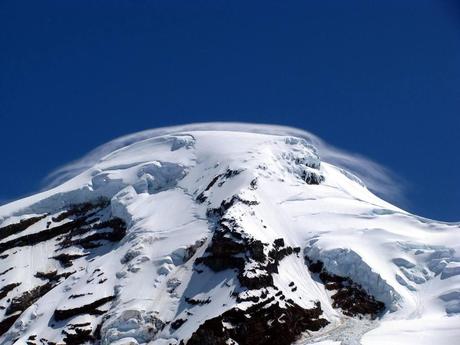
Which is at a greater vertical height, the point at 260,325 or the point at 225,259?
the point at 225,259

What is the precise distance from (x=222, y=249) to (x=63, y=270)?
110 ft

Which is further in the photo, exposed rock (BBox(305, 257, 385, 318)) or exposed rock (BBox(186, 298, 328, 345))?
exposed rock (BBox(305, 257, 385, 318))

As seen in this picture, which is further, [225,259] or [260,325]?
[225,259]

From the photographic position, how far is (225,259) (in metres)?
→ 106

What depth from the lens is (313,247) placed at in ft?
368

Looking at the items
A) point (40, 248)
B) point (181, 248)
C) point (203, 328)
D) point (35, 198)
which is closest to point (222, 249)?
point (181, 248)

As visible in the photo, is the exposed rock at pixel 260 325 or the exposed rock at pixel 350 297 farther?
the exposed rock at pixel 350 297

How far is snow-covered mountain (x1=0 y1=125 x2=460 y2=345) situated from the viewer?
96688 mm

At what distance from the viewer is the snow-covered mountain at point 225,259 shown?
96.7 meters

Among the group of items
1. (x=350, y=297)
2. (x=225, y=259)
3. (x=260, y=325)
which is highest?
(x=225, y=259)

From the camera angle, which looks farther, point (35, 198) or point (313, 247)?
point (35, 198)

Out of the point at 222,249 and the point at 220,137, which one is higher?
the point at 220,137

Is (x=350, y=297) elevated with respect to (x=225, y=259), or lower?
lower

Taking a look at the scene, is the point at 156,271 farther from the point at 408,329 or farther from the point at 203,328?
the point at 408,329
